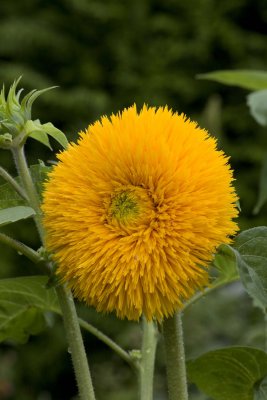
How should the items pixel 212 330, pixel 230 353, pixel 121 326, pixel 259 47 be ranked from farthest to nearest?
1. pixel 259 47
2. pixel 121 326
3. pixel 212 330
4. pixel 230 353

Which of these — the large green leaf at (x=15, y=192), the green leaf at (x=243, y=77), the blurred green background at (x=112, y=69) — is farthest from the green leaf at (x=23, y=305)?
the blurred green background at (x=112, y=69)

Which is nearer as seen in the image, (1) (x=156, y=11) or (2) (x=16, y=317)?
(2) (x=16, y=317)

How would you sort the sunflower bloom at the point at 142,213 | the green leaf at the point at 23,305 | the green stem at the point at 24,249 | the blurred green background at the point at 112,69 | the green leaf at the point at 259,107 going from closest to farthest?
the green leaf at the point at 259,107
the sunflower bloom at the point at 142,213
the green stem at the point at 24,249
the green leaf at the point at 23,305
the blurred green background at the point at 112,69

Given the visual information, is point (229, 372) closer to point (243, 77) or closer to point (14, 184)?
point (14, 184)

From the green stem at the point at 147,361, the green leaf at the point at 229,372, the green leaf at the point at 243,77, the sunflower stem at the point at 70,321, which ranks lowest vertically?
the green leaf at the point at 229,372

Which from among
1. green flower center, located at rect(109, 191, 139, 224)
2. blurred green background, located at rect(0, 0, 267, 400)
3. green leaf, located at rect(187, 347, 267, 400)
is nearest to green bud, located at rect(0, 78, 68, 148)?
green flower center, located at rect(109, 191, 139, 224)

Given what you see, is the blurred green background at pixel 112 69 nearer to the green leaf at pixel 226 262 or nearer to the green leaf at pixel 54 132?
the green leaf at pixel 226 262

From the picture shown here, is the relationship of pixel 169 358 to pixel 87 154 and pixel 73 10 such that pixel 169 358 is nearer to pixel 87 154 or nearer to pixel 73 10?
pixel 87 154

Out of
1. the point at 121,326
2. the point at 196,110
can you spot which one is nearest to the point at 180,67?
the point at 196,110
